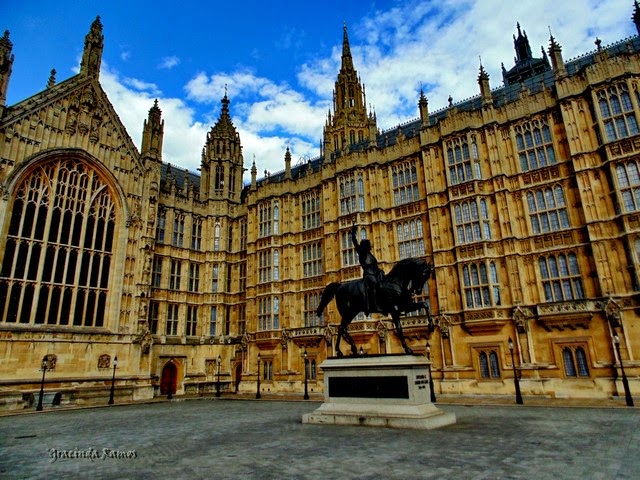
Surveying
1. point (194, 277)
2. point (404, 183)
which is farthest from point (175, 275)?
point (404, 183)

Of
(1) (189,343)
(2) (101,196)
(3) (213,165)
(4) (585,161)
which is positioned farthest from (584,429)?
(3) (213,165)

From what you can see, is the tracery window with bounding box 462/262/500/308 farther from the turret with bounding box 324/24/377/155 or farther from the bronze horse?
the turret with bounding box 324/24/377/155

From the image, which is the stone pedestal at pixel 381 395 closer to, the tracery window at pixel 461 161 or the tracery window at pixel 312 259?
the tracery window at pixel 461 161

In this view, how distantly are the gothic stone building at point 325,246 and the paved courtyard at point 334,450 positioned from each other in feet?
37.6

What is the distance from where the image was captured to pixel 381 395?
14867 mm

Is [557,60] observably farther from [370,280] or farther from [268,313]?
[268,313]

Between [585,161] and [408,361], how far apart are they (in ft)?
66.4

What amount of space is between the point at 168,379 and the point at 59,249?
14.5 meters

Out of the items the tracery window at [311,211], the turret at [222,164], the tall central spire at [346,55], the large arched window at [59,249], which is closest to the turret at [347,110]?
the tall central spire at [346,55]

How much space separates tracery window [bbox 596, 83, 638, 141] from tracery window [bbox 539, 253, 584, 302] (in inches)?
311

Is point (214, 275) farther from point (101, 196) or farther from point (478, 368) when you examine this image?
point (478, 368)

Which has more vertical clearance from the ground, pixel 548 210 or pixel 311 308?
pixel 548 210

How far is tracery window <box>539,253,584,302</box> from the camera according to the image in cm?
2600

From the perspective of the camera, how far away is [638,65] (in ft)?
85.0
